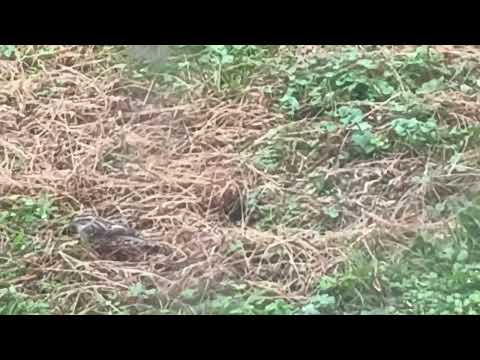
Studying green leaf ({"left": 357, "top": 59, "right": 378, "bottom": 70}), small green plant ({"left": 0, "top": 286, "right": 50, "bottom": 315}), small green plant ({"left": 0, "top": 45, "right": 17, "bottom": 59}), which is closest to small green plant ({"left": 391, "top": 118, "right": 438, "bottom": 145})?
green leaf ({"left": 357, "top": 59, "right": 378, "bottom": 70})

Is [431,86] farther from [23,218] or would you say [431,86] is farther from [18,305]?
[18,305]

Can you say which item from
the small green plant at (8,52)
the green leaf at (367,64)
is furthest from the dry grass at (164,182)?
the green leaf at (367,64)

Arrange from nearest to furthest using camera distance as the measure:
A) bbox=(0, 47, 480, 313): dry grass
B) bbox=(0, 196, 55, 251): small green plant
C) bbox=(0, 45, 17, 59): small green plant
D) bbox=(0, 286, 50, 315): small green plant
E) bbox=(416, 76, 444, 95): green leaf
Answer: bbox=(0, 286, 50, 315): small green plant < bbox=(0, 47, 480, 313): dry grass < bbox=(0, 196, 55, 251): small green plant < bbox=(416, 76, 444, 95): green leaf < bbox=(0, 45, 17, 59): small green plant

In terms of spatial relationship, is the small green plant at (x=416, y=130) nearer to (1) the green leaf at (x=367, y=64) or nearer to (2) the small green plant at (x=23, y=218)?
(1) the green leaf at (x=367, y=64)

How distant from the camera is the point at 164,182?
2.73 meters

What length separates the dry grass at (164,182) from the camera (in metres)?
2.43

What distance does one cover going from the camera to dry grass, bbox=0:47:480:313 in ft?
7.98

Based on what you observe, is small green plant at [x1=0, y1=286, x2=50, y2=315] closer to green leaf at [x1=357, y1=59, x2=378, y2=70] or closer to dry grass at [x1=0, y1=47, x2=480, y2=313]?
dry grass at [x1=0, y1=47, x2=480, y2=313]

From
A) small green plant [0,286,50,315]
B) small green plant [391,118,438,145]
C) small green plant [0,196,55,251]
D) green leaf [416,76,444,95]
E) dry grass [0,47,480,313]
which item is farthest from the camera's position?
green leaf [416,76,444,95]

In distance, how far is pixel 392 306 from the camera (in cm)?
230

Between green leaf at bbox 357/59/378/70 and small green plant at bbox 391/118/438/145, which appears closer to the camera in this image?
small green plant at bbox 391/118/438/145
